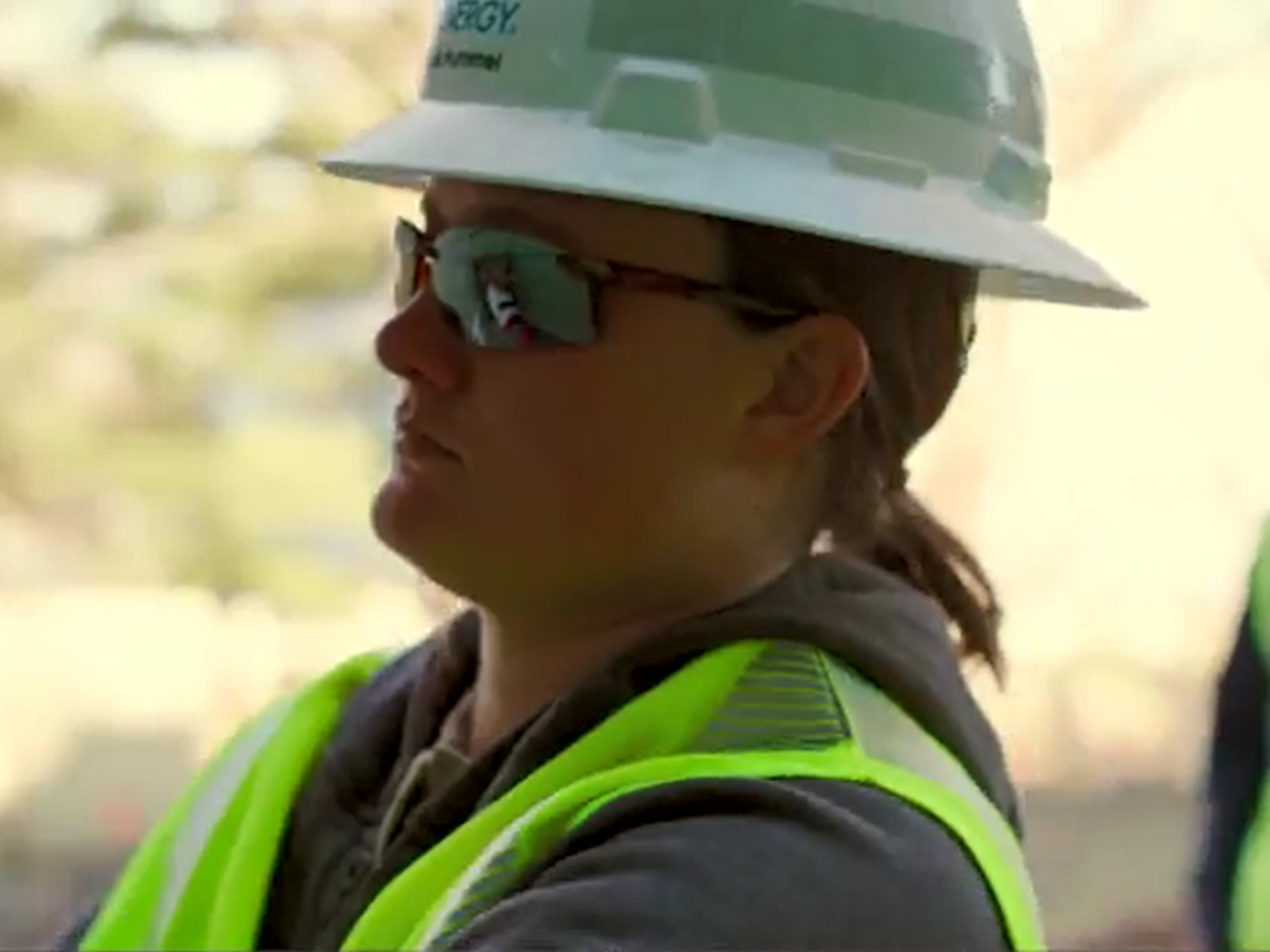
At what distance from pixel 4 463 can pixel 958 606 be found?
0.68 m

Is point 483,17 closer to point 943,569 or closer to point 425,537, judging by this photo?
point 425,537

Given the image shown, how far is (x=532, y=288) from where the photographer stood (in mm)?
857

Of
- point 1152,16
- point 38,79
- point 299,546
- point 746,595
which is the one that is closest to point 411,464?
point 746,595

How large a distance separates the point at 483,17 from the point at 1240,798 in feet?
2.21

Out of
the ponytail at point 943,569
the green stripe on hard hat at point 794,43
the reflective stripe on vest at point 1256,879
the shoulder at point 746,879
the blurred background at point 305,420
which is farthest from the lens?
the blurred background at point 305,420

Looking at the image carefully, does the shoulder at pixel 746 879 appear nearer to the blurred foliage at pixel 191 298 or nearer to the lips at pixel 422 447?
the lips at pixel 422 447

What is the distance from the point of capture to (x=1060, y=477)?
1.35m

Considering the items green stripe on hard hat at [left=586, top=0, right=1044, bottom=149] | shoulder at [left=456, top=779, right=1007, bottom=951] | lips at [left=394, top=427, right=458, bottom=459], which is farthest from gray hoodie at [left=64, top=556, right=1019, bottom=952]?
green stripe on hard hat at [left=586, top=0, right=1044, bottom=149]

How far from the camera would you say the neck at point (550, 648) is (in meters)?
0.89

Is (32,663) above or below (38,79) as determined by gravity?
below

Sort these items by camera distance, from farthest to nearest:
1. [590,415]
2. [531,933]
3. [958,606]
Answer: [958,606] → [590,415] → [531,933]

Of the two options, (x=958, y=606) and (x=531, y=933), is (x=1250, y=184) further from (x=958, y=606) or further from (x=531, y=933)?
(x=531, y=933)

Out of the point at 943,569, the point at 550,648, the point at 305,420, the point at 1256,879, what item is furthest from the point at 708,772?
Answer: the point at 305,420

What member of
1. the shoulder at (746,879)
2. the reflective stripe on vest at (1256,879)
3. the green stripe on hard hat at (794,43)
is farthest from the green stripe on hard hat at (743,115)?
the reflective stripe on vest at (1256,879)
